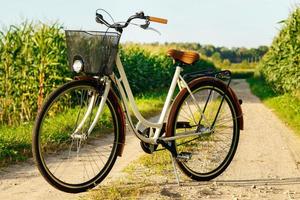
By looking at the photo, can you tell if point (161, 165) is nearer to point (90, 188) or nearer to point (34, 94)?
point (90, 188)

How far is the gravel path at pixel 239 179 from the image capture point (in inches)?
192

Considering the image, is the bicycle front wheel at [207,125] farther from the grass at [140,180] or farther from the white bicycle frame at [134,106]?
the grass at [140,180]

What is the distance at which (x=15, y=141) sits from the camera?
727 centimetres

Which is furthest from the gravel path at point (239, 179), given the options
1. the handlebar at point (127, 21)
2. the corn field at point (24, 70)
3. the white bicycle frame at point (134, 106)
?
the corn field at point (24, 70)

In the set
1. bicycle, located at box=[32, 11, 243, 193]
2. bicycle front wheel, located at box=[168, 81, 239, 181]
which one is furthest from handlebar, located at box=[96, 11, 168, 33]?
bicycle front wheel, located at box=[168, 81, 239, 181]

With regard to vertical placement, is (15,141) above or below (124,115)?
below

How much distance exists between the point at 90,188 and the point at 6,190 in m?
0.95

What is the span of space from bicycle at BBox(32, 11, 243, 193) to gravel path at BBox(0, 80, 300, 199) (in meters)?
0.22

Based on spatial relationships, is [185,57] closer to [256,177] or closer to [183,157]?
[183,157]

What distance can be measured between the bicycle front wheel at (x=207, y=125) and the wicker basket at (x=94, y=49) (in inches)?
38.5

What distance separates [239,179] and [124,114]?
1.51 m

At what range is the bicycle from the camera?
4438 mm

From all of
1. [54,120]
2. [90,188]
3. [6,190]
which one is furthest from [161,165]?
[54,120]

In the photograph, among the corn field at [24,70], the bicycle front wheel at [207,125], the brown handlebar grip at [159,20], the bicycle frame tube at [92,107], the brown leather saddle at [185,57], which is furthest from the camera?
the corn field at [24,70]
